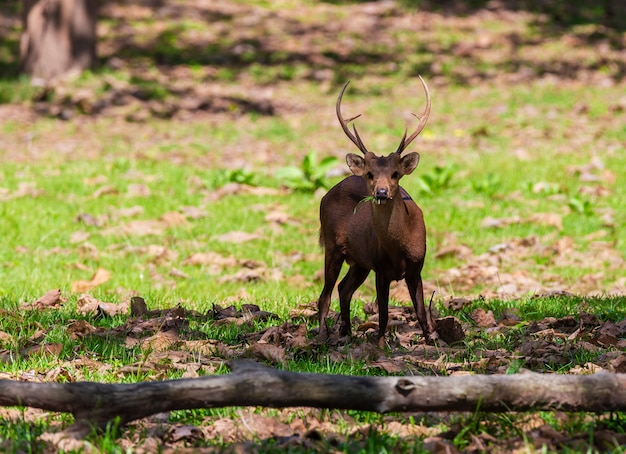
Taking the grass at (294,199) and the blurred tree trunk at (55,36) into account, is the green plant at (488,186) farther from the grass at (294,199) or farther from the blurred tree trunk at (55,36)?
the blurred tree trunk at (55,36)

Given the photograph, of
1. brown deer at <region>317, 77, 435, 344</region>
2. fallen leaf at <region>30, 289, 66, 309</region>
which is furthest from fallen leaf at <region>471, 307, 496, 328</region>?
fallen leaf at <region>30, 289, 66, 309</region>

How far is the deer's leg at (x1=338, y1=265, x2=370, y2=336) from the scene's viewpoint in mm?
6539

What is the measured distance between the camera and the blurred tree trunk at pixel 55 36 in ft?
58.4

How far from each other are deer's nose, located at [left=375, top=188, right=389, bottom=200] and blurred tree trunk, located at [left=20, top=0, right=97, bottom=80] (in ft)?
44.7

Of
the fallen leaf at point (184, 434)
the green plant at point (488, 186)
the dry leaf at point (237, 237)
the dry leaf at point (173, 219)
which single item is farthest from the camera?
the green plant at point (488, 186)

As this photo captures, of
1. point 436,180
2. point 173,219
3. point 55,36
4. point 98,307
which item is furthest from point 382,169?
point 55,36

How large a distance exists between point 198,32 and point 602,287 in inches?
573

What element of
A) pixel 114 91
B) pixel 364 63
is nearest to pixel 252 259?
pixel 114 91

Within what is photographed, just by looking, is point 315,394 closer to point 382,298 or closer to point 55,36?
point 382,298

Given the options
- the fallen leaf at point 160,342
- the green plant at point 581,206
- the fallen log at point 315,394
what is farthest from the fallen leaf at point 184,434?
the green plant at point 581,206

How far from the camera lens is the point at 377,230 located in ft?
19.7

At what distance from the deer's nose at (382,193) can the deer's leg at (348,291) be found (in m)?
1.09

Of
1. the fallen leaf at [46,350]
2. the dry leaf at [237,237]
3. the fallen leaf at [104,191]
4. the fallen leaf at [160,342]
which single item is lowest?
the fallen leaf at [104,191]

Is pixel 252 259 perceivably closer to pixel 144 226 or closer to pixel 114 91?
pixel 144 226
